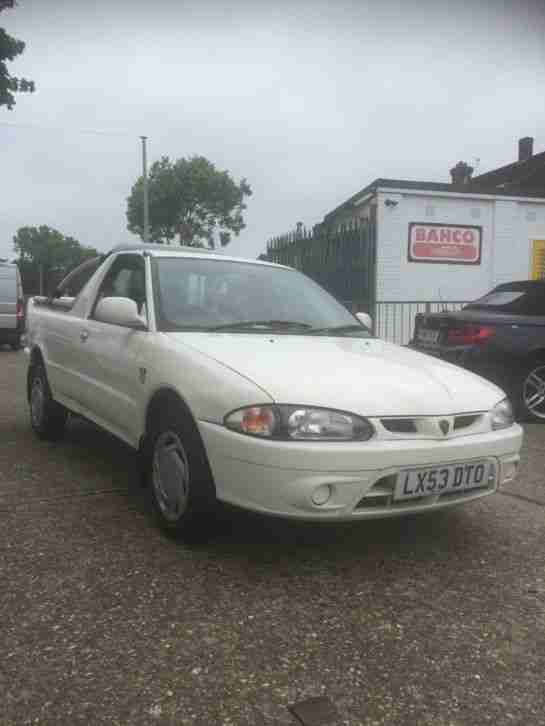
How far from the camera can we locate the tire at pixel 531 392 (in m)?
6.39

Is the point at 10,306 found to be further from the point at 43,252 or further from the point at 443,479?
the point at 43,252

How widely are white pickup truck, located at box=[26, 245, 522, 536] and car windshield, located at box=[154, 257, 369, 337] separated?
11 millimetres

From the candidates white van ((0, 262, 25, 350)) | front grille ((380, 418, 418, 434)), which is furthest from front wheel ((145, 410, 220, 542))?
white van ((0, 262, 25, 350))

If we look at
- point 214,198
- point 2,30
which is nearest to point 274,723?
point 2,30

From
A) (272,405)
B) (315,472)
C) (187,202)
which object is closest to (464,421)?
(315,472)

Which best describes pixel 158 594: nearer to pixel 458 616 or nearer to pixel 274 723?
pixel 274 723

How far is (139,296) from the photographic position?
3793 millimetres

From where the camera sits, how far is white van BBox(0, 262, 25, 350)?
14.6 meters

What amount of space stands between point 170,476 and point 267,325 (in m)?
1.06

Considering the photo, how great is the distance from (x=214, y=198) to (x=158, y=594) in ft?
179

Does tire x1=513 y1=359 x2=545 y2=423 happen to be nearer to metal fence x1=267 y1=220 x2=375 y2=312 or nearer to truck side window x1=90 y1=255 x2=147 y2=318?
truck side window x1=90 y1=255 x2=147 y2=318

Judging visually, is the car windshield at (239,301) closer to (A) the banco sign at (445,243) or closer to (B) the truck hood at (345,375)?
(B) the truck hood at (345,375)

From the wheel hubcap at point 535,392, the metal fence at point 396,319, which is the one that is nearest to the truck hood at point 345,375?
the wheel hubcap at point 535,392

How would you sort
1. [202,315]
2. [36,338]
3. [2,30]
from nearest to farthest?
[202,315], [36,338], [2,30]
